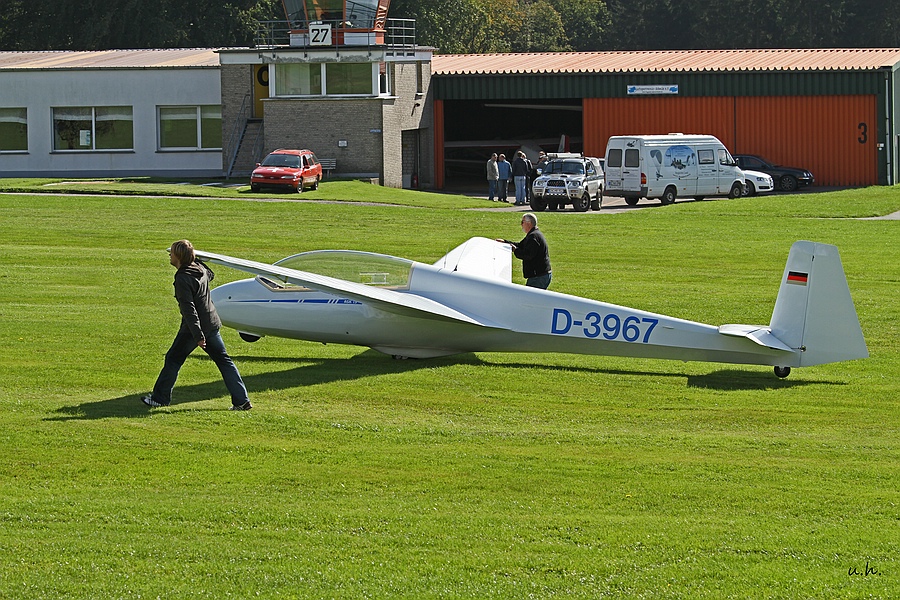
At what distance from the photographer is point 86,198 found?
37812mm

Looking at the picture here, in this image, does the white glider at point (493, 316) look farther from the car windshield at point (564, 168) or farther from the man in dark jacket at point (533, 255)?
the car windshield at point (564, 168)

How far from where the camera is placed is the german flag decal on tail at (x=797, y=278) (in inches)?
548

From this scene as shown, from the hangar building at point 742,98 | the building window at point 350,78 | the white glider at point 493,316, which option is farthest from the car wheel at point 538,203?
the white glider at point 493,316

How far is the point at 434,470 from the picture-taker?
10.8 metres

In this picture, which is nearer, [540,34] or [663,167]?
[663,167]

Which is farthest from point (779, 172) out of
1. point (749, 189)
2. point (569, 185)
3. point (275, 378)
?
point (275, 378)

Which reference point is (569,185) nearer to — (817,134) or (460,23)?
(817,134)

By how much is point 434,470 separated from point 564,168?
3126cm

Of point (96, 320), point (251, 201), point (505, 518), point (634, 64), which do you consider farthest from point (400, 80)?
point (505, 518)

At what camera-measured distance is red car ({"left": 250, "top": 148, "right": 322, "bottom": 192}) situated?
140 feet

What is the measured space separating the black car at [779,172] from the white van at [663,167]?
631cm

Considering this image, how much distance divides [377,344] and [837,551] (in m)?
7.96

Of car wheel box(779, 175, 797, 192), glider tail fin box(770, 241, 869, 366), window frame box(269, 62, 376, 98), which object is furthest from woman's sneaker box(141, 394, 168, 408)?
car wheel box(779, 175, 797, 192)

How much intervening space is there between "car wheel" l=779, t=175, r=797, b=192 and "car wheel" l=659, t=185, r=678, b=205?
9.68 metres
